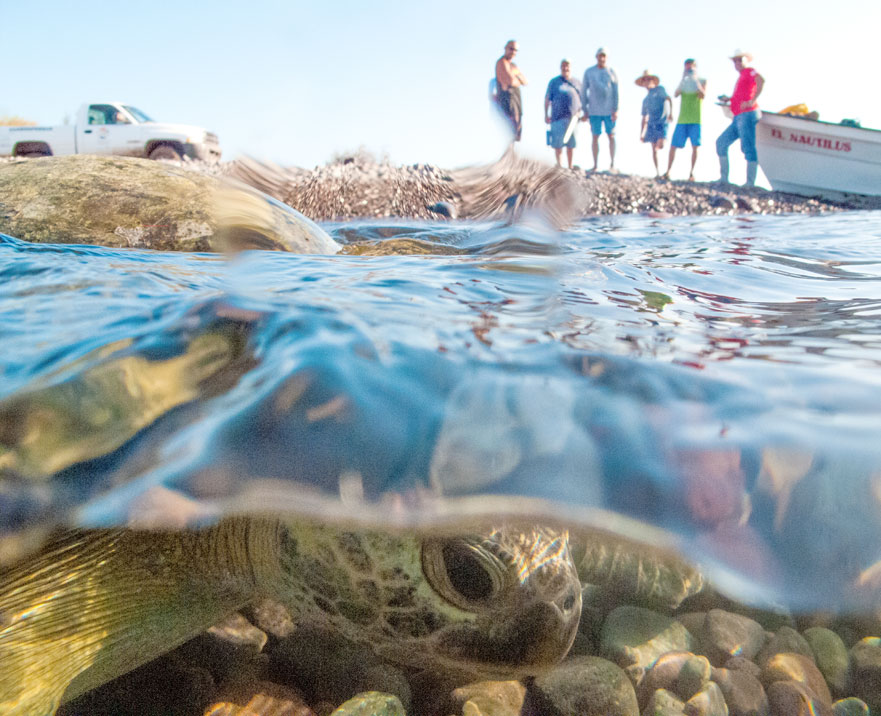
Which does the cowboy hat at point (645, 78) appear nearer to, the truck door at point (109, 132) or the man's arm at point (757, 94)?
the man's arm at point (757, 94)

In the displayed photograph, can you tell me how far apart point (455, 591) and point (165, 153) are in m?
13.9

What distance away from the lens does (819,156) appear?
11.5 metres

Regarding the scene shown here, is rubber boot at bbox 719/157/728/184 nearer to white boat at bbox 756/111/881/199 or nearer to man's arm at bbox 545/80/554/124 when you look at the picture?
white boat at bbox 756/111/881/199

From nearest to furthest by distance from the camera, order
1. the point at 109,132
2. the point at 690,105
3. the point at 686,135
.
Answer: the point at 690,105, the point at 686,135, the point at 109,132

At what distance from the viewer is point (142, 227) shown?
11.2ft

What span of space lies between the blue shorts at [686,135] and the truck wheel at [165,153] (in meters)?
9.99

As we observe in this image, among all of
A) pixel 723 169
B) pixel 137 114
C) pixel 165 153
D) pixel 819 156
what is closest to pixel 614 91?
pixel 723 169

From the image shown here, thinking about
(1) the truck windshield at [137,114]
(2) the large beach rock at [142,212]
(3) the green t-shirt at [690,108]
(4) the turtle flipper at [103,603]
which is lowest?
(4) the turtle flipper at [103,603]

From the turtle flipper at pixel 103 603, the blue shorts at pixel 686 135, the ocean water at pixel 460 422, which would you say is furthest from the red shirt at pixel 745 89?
the turtle flipper at pixel 103 603

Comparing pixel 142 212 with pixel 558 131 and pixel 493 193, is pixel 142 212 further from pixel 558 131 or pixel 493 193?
pixel 558 131

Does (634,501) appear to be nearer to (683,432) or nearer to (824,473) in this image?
(683,432)

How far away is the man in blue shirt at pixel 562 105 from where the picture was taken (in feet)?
32.5

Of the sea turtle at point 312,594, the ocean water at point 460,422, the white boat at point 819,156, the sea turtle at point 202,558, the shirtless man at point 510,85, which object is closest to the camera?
the ocean water at point 460,422

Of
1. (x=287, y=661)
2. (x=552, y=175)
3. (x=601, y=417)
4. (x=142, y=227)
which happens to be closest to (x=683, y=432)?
(x=601, y=417)
